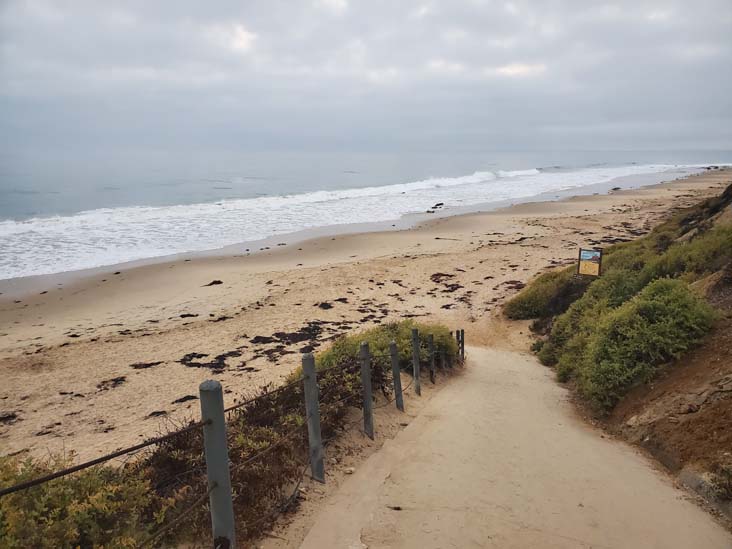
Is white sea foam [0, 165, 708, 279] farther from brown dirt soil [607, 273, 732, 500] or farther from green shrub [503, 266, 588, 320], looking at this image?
brown dirt soil [607, 273, 732, 500]

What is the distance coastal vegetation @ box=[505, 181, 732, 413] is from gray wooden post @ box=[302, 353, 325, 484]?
426 cm

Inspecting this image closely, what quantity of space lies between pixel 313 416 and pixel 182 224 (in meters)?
29.5

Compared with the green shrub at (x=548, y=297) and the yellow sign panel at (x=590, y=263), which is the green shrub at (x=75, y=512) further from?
the green shrub at (x=548, y=297)

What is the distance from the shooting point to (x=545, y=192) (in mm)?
51750

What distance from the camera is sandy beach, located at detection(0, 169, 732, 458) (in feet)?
30.6

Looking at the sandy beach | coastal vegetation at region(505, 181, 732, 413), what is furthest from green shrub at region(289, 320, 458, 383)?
the sandy beach

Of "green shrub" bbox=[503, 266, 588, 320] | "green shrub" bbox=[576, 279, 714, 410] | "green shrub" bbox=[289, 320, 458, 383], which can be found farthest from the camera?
"green shrub" bbox=[503, 266, 588, 320]

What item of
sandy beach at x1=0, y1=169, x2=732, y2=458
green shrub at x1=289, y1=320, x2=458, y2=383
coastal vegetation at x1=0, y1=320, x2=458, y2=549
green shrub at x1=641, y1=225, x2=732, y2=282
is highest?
green shrub at x1=641, y1=225, x2=732, y2=282

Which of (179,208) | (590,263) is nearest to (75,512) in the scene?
(590,263)

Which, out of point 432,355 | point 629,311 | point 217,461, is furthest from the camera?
point 432,355

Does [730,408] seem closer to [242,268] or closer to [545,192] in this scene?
[242,268]

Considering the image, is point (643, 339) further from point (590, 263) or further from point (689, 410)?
point (590, 263)

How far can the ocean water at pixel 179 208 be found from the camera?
2422cm

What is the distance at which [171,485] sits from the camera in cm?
384
